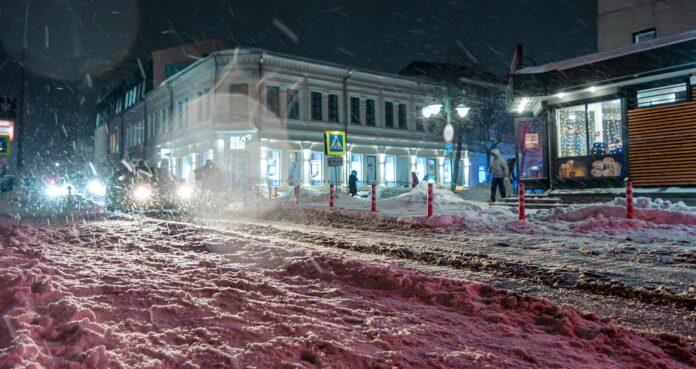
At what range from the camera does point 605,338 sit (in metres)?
3.93

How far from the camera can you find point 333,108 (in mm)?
37250

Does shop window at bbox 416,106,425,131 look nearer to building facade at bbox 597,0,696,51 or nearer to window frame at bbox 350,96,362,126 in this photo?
window frame at bbox 350,96,362,126

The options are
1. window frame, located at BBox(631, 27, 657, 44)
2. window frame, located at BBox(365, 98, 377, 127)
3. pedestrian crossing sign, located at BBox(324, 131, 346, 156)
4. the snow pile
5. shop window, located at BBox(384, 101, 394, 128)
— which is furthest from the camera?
shop window, located at BBox(384, 101, 394, 128)

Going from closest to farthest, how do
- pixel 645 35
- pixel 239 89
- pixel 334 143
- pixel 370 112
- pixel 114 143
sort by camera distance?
pixel 334 143
pixel 645 35
pixel 239 89
pixel 370 112
pixel 114 143

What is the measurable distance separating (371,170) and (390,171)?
1737 mm

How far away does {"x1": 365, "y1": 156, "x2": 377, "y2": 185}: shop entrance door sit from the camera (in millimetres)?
38688

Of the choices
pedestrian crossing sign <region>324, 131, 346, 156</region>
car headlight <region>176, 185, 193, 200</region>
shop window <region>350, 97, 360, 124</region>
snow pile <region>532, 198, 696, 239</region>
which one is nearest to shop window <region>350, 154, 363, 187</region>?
shop window <region>350, 97, 360, 124</region>

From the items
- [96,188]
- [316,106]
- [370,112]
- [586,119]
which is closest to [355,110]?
[370,112]

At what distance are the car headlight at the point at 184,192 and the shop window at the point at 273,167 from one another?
45.5 ft

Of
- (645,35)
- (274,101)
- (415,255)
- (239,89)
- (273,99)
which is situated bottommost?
(415,255)

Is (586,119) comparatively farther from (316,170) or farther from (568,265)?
(316,170)

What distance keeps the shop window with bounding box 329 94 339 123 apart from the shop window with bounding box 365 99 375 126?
8.82ft

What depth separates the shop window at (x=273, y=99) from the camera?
34250 mm

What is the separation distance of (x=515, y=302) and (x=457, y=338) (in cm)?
129
